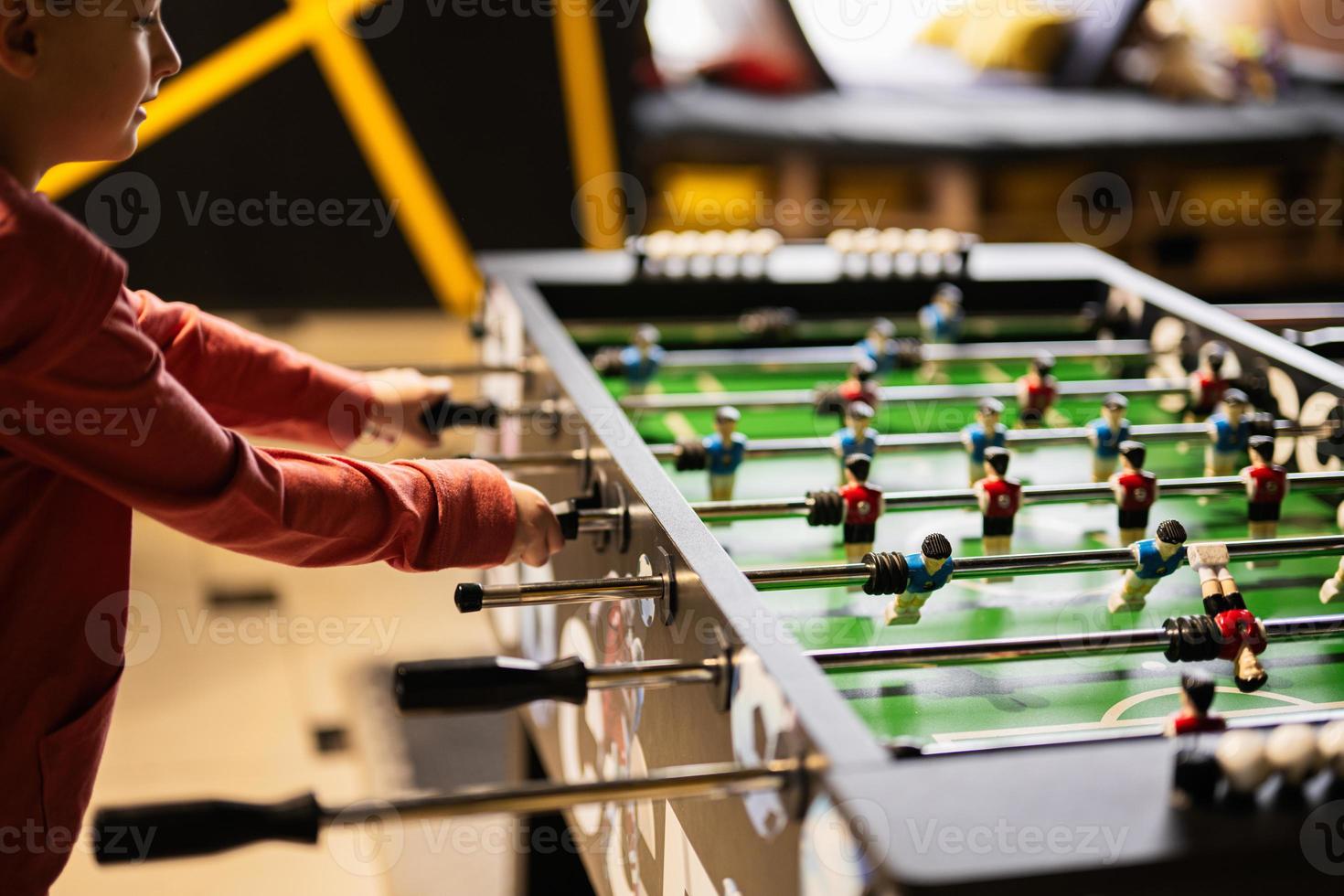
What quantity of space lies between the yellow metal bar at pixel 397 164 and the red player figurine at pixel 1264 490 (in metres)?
3.56

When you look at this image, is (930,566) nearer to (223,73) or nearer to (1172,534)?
(1172,534)

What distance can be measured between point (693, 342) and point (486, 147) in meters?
2.73

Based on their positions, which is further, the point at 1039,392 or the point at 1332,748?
the point at 1039,392

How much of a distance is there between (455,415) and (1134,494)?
801 mm

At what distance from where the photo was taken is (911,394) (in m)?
1.94

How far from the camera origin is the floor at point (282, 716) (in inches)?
95.2

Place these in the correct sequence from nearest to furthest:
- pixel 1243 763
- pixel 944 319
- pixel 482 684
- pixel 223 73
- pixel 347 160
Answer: pixel 1243 763, pixel 482 684, pixel 944 319, pixel 223 73, pixel 347 160

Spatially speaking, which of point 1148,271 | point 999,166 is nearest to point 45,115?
point 999,166

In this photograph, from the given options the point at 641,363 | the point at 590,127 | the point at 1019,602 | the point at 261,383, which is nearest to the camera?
the point at 1019,602

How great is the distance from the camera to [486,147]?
4840 millimetres

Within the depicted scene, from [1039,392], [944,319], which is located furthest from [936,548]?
[944,319]

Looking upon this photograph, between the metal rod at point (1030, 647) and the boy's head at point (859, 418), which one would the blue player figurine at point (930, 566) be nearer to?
the metal rod at point (1030, 647)

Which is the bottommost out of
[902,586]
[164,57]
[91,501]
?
[902,586]

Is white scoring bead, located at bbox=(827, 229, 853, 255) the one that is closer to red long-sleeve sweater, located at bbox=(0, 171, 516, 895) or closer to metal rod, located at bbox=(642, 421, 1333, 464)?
metal rod, located at bbox=(642, 421, 1333, 464)
